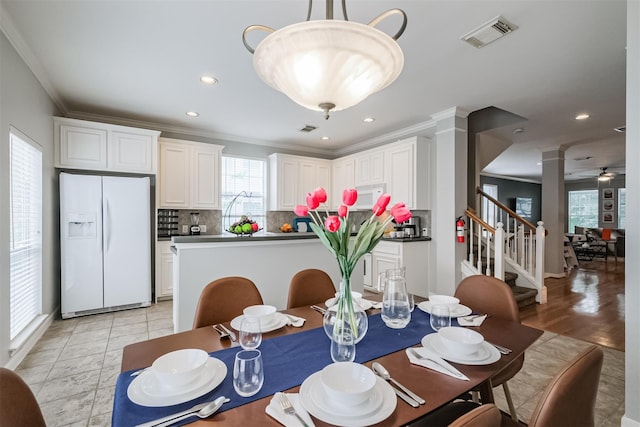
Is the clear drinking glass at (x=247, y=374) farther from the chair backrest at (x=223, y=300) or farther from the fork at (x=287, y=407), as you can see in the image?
the chair backrest at (x=223, y=300)

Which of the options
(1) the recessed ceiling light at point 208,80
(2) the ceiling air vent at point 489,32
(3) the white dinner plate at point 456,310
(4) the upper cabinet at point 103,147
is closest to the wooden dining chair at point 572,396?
(3) the white dinner plate at point 456,310

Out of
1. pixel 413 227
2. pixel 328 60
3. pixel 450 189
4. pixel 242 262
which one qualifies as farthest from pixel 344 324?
pixel 413 227

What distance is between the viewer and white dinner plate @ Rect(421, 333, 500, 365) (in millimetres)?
1116

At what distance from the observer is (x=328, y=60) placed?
3.91ft

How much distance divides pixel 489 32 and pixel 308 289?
2354 millimetres

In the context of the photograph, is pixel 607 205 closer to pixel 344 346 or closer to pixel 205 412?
pixel 344 346

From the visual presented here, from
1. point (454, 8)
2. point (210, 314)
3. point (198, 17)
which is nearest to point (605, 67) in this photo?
point (454, 8)

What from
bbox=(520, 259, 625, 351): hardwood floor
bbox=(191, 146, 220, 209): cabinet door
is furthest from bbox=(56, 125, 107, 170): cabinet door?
bbox=(520, 259, 625, 351): hardwood floor

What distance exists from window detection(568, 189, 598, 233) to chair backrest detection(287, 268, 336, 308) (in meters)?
13.1

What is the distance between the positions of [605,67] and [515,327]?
9.44 feet

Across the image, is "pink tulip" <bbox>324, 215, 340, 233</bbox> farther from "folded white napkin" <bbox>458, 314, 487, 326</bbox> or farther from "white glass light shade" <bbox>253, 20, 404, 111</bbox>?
"folded white napkin" <bbox>458, 314, 487, 326</bbox>

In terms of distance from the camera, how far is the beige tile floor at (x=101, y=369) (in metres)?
1.90

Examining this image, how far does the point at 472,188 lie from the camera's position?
471 centimetres

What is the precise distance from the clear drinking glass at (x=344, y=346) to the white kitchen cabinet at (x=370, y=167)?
3822 millimetres
